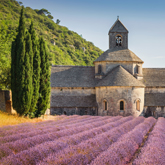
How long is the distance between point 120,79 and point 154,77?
304 inches

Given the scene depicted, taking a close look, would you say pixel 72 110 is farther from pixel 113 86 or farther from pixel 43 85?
pixel 43 85

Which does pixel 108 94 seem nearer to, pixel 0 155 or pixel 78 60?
pixel 0 155

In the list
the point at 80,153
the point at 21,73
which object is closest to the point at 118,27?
the point at 21,73

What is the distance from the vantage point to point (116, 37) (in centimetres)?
3381

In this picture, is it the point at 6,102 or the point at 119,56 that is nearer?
the point at 6,102

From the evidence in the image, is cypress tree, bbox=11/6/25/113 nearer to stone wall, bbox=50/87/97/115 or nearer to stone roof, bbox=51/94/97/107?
stone wall, bbox=50/87/97/115

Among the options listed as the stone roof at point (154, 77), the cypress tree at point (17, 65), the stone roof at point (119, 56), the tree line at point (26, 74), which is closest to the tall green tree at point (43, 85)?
the tree line at point (26, 74)

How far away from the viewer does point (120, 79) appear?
27.9 m

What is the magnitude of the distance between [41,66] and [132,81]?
12.7 meters

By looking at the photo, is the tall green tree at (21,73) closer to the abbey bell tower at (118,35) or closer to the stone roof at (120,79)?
the stone roof at (120,79)

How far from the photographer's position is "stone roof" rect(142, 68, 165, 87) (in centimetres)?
3123

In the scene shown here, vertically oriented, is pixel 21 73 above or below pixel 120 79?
above

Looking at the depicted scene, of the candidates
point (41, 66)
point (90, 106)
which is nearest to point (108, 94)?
point (90, 106)

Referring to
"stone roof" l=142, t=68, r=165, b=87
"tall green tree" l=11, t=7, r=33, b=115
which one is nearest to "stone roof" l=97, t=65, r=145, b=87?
"stone roof" l=142, t=68, r=165, b=87
